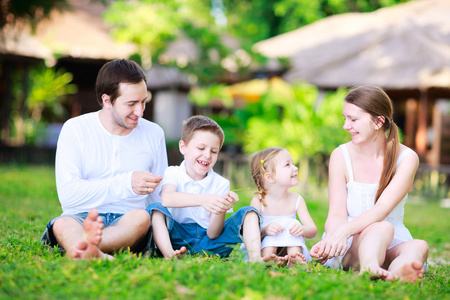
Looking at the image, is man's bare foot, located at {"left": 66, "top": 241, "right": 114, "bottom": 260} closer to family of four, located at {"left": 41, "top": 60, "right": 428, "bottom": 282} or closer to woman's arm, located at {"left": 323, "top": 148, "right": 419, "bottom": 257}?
family of four, located at {"left": 41, "top": 60, "right": 428, "bottom": 282}

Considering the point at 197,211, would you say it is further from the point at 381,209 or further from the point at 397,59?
the point at 397,59

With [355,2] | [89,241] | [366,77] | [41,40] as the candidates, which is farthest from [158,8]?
[355,2]

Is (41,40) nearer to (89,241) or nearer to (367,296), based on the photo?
(89,241)

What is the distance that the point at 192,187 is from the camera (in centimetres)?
402

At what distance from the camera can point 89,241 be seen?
10.6 ft

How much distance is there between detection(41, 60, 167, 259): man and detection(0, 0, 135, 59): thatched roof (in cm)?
1033

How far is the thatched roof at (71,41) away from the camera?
15022 mm

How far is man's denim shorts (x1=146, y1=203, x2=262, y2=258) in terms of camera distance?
3.86 metres

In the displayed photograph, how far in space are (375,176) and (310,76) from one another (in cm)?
1079

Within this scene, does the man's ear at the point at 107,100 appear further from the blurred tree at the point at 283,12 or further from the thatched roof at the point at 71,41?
the blurred tree at the point at 283,12

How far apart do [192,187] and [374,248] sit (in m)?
1.42

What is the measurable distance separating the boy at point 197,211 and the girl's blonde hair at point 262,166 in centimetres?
26

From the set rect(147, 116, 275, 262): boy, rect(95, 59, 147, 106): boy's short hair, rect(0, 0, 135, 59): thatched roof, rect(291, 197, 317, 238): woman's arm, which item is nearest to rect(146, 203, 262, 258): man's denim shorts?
rect(147, 116, 275, 262): boy

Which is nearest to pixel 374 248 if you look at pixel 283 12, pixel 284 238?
pixel 284 238
